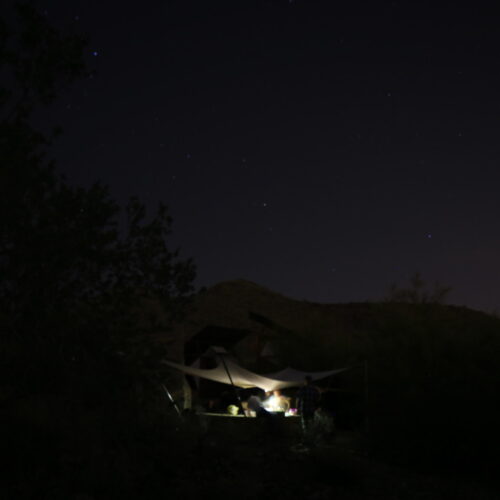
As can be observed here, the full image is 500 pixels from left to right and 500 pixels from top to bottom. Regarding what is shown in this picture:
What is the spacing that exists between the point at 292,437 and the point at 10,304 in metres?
7.29

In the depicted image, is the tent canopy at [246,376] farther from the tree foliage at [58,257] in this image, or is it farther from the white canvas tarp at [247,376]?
the tree foliage at [58,257]

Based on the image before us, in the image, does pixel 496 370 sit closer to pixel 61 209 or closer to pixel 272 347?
pixel 61 209

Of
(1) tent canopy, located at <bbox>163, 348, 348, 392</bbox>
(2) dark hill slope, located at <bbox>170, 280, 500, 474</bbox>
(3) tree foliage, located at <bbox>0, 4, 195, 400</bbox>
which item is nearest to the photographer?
(3) tree foliage, located at <bbox>0, 4, 195, 400</bbox>

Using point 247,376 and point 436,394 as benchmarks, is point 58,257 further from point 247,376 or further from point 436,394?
point 247,376

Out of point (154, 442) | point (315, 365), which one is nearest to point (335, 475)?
point (154, 442)

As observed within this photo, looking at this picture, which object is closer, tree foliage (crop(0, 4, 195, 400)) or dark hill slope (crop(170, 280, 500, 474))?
tree foliage (crop(0, 4, 195, 400))

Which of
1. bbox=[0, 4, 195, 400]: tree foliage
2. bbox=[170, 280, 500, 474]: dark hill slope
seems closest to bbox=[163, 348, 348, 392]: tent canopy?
bbox=[170, 280, 500, 474]: dark hill slope

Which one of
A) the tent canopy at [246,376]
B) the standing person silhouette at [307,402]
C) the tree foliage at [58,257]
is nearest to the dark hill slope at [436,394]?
the standing person silhouette at [307,402]

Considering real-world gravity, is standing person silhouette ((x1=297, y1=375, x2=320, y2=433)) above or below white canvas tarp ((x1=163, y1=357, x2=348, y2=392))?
below

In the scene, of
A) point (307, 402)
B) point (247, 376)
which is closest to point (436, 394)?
point (307, 402)

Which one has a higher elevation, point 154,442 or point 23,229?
point 23,229

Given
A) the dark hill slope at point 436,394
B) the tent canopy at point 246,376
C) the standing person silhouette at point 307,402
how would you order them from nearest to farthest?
the dark hill slope at point 436,394 < the standing person silhouette at point 307,402 < the tent canopy at point 246,376

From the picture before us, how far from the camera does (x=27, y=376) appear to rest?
4.28 m

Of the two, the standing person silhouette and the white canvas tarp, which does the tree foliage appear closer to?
the standing person silhouette
